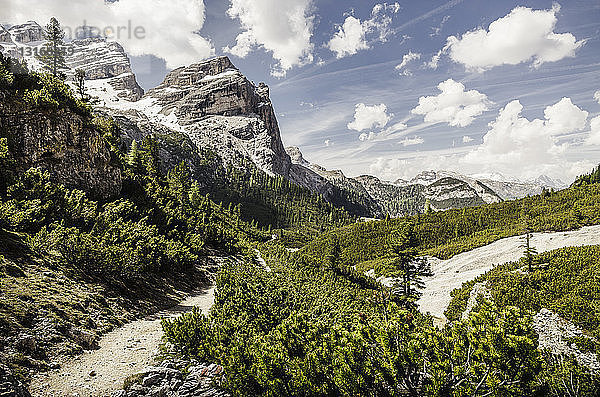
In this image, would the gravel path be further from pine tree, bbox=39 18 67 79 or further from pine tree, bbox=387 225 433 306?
pine tree, bbox=39 18 67 79

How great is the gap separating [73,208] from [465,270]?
150 feet

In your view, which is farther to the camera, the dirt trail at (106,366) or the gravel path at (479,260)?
the gravel path at (479,260)

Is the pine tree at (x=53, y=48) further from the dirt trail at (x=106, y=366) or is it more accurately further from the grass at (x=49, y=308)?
the dirt trail at (x=106, y=366)

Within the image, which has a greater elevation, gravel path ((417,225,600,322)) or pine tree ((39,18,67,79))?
pine tree ((39,18,67,79))

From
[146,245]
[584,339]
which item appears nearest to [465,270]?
[584,339]

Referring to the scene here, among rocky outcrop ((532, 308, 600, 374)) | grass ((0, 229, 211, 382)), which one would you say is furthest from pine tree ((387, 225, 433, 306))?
grass ((0, 229, 211, 382))

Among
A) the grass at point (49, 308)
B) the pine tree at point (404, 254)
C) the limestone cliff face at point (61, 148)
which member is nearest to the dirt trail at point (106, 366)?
the grass at point (49, 308)

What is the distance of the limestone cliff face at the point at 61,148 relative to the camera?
26312 mm

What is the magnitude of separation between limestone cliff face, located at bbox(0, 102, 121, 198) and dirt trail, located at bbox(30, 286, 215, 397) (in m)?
20.9

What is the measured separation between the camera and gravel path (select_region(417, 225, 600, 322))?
33.9 metres

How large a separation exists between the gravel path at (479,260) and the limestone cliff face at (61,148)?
40.7 meters

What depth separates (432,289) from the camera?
37156mm

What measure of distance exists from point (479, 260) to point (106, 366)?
43.7 m

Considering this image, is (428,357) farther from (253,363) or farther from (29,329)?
(29,329)
